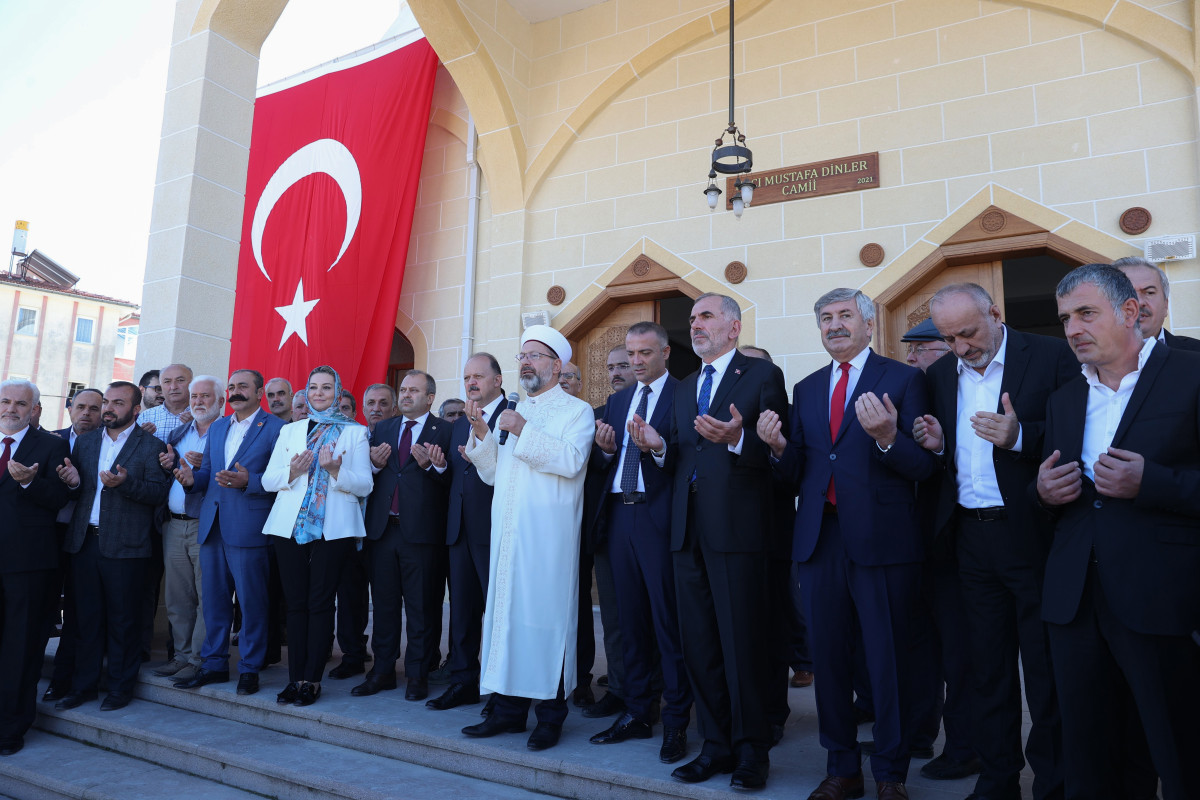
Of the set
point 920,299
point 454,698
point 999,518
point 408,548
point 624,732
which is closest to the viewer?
point 999,518

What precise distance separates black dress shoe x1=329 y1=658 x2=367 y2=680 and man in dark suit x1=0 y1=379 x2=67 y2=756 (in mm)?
1396

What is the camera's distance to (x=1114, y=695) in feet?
7.00

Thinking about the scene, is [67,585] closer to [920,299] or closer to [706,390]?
[706,390]

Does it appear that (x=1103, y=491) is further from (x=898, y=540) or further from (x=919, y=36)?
(x=919, y=36)

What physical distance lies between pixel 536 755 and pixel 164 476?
8.82ft

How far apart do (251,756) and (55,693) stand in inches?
68.3

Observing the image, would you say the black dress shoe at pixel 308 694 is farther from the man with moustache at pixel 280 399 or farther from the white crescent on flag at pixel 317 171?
the white crescent on flag at pixel 317 171

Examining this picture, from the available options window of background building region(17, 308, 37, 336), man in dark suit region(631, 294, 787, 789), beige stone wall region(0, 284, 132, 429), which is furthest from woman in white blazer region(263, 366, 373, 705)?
window of background building region(17, 308, 37, 336)

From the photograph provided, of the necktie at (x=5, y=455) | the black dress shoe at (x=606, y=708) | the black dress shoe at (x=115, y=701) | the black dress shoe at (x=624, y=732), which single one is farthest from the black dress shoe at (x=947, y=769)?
the necktie at (x=5, y=455)

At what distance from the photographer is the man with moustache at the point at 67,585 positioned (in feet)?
14.3

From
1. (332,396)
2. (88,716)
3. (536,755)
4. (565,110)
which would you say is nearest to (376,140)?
(565,110)

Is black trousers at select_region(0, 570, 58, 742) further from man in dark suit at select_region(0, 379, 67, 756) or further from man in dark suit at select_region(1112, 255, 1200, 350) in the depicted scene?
man in dark suit at select_region(1112, 255, 1200, 350)

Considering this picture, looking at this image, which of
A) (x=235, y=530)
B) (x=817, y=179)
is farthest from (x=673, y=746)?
(x=817, y=179)

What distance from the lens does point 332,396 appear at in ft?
13.7
